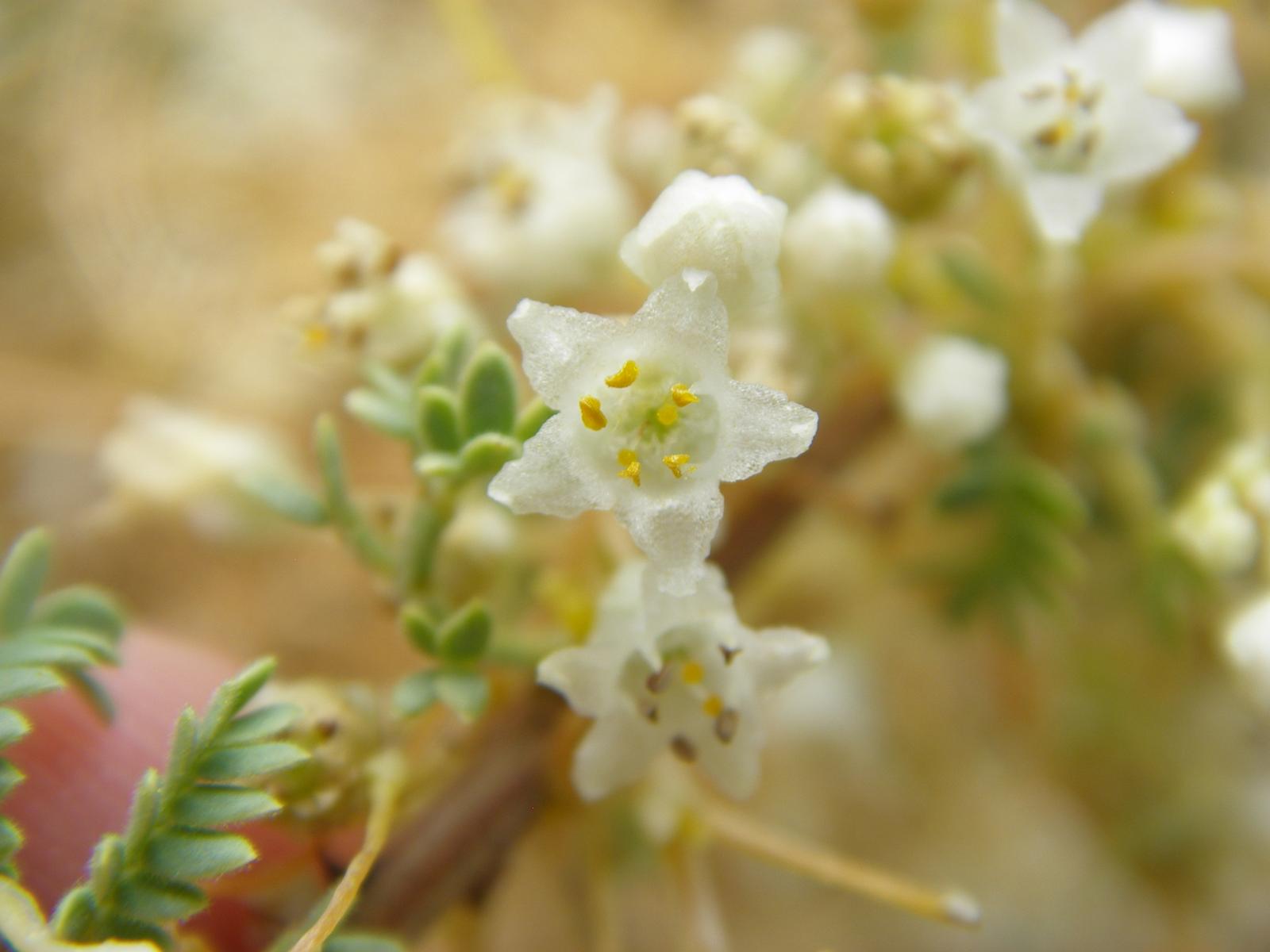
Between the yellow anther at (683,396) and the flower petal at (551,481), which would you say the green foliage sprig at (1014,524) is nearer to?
the yellow anther at (683,396)

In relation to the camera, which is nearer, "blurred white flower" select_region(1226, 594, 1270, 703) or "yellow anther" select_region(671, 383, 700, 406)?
"yellow anther" select_region(671, 383, 700, 406)

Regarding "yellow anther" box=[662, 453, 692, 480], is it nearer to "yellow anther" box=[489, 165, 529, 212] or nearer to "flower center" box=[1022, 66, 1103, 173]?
"flower center" box=[1022, 66, 1103, 173]

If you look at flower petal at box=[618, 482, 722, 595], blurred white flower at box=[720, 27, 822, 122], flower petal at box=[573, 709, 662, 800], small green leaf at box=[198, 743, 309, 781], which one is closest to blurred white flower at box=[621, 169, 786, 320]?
flower petal at box=[618, 482, 722, 595]

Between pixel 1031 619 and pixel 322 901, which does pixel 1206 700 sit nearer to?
pixel 1031 619

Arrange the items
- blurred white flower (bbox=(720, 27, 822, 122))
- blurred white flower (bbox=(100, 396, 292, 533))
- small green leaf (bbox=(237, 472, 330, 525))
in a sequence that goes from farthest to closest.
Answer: blurred white flower (bbox=(720, 27, 822, 122)), blurred white flower (bbox=(100, 396, 292, 533)), small green leaf (bbox=(237, 472, 330, 525))

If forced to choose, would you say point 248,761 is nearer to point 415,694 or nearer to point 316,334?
point 415,694

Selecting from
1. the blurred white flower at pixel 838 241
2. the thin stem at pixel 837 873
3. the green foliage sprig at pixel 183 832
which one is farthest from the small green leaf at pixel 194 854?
the blurred white flower at pixel 838 241
